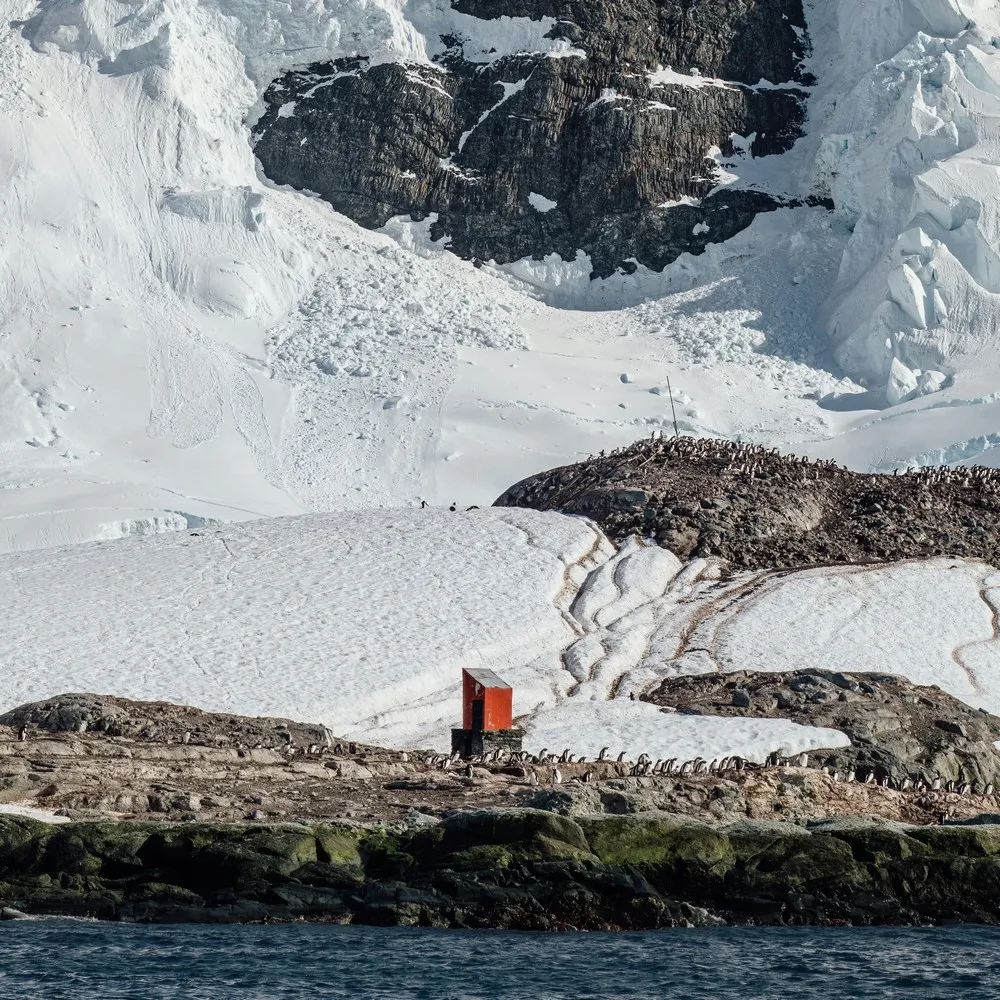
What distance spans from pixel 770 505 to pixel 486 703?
63.9ft

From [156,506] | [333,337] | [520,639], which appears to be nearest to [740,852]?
[520,639]

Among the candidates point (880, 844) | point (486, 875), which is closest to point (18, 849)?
point (486, 875)

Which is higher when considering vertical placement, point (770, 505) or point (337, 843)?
point (770, 505)

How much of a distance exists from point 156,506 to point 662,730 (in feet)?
136

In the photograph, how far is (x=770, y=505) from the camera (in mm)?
56969

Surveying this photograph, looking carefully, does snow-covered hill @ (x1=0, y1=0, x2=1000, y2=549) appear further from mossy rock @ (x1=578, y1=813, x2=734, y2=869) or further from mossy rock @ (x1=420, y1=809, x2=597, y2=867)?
mossy rock @ (x1=578, y1=813, x2=734, y2=869)

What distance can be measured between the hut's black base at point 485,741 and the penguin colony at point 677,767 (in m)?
0.19

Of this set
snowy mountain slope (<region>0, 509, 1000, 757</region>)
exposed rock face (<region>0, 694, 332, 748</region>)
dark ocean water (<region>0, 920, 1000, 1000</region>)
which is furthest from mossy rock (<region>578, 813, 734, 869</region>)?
exposed rock face (<region>0, 694, 332, 748</region>)

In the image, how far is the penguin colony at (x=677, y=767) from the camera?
37312 mm

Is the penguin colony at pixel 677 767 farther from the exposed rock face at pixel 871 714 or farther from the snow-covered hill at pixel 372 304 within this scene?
the snow-covered hill at pixel 372 304

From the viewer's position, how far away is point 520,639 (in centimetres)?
4762

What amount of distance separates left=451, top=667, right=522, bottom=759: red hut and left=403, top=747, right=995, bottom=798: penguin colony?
320mm

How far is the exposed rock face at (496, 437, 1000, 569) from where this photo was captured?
55.2 metres

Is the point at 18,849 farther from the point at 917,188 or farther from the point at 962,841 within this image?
the point at 917,188
